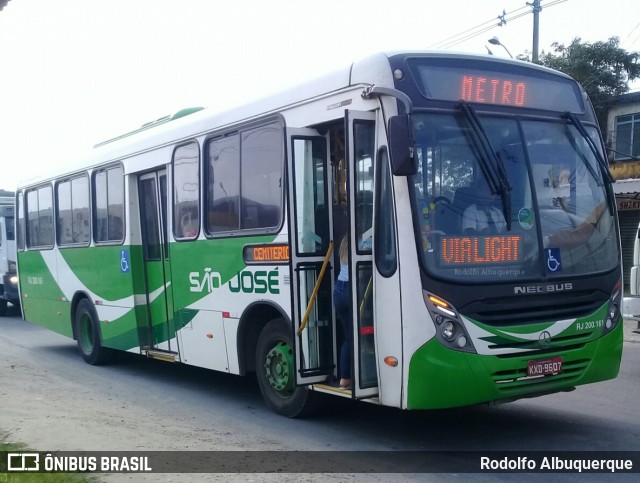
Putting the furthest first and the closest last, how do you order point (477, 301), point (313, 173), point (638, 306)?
point (638, 306), point (313, 173), point (477, 301)

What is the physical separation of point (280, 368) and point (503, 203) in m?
3.03

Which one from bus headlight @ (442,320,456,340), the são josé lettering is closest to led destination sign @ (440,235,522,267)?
bus headlight @ (442,320,456,340)

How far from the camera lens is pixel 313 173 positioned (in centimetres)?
769

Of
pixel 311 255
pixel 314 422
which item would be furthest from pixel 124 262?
pixel 311 255

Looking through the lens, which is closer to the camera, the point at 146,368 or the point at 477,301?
the point at 477,301

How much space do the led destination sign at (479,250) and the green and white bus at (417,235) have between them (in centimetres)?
1

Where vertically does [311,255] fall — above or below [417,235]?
below

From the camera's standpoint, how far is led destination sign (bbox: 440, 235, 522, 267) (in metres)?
6.61

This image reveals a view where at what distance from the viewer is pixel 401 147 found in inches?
249

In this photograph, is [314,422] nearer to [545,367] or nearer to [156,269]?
[545,367]

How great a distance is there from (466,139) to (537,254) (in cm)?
116

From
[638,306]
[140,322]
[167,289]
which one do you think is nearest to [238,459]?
[167,289]

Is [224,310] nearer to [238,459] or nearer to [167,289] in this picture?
[167,289]

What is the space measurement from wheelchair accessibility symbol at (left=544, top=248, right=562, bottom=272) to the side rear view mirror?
1.48m
